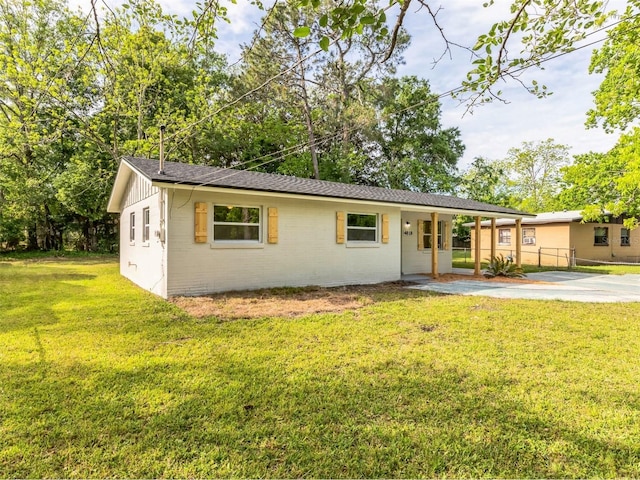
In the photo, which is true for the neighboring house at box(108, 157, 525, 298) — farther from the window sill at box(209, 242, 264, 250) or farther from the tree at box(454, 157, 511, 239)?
the tree at box(454, 157, 511, 239)

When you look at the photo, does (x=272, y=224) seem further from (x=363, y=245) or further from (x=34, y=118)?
(x=34, y=118)

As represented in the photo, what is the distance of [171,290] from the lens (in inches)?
307

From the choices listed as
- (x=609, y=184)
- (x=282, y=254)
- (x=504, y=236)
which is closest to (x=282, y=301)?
(x=282, y=254)

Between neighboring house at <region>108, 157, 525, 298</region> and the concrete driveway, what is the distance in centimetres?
183

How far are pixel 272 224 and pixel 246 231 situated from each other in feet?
2.33

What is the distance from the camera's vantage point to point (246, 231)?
29.2ft

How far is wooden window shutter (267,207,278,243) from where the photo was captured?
898cm

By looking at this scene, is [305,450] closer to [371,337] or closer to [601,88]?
A: [371,337]

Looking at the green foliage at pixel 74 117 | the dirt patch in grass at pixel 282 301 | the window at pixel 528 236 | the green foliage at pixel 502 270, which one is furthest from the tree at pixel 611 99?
the green foliage at pixel 74 117

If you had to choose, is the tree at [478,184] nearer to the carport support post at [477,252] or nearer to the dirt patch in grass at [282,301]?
the carport support post at [477,252]

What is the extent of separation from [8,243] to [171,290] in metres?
23.9

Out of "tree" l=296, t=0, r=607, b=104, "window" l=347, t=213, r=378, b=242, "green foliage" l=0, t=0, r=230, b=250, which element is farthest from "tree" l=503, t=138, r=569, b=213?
"tree" l=296, t=0, r=607, b=104

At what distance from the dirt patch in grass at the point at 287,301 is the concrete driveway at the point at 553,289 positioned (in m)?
1.33

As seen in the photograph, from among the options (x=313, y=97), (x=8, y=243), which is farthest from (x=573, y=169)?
(x=8, y=243)
